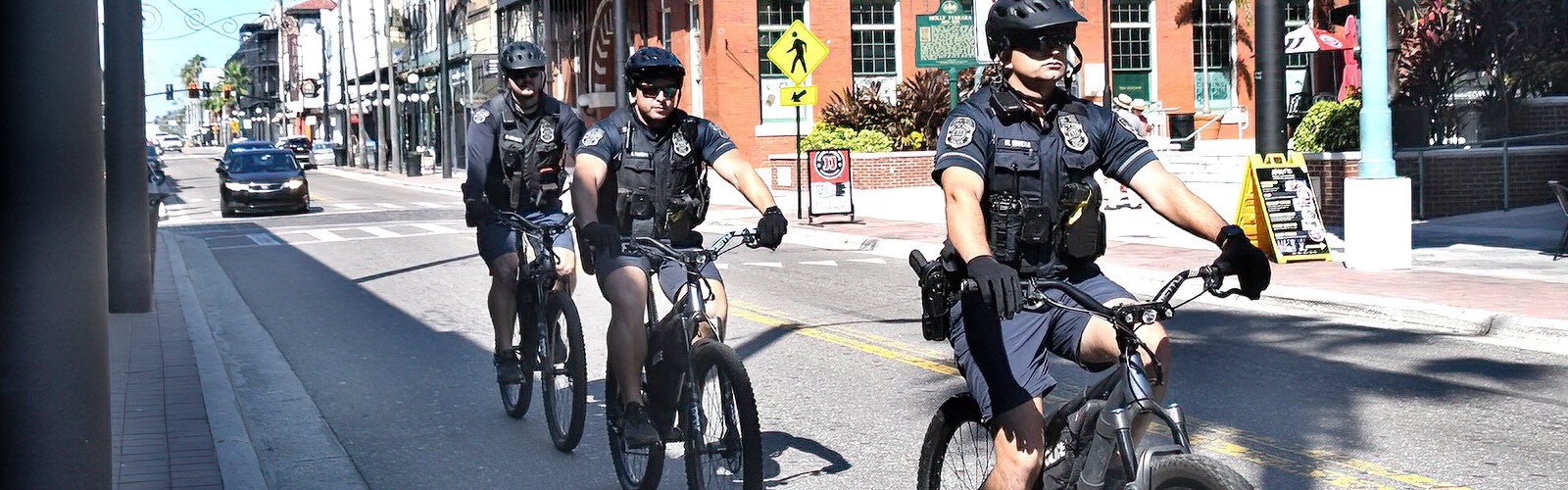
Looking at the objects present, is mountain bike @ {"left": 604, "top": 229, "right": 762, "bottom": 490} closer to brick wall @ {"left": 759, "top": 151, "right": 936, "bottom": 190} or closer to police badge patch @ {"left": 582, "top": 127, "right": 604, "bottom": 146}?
police badge patch @ {"left": 582, "top": 127, "right": 604, "bottom": 146}

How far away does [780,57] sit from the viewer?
23.1 m

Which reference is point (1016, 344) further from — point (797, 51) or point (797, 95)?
point (797, 51)

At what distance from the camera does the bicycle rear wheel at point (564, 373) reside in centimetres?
672

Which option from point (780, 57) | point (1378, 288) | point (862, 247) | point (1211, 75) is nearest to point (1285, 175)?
point (1378, 288)

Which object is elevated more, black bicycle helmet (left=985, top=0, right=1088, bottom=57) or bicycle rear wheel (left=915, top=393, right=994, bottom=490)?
black bicycle helmet (left=985, top=0, right=1088, bottom=57)

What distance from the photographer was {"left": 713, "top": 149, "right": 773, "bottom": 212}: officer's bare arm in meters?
5.94

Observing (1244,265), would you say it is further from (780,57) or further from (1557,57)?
(1557,57)

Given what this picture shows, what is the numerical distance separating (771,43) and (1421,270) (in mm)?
26326

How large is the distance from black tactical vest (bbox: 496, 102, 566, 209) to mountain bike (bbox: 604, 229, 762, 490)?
6.33 ft

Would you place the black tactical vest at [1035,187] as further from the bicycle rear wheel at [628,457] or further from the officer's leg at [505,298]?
the officer's leg at [505,298]

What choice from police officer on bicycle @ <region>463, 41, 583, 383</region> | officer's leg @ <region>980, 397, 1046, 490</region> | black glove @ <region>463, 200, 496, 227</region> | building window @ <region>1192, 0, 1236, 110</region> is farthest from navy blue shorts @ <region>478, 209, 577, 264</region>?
building window @ <region>1192, 0, 1236, 110</region>

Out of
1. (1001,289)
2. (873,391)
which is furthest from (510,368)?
(1001,289)

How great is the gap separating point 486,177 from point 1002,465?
4236 millimetres

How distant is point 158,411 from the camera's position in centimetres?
796
